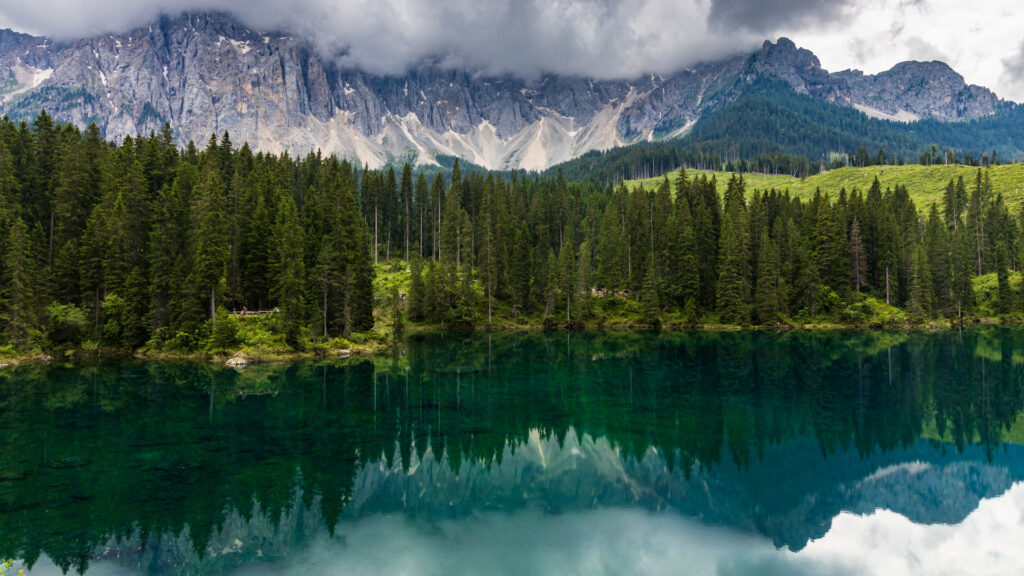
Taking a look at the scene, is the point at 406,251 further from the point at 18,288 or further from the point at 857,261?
the point at 857,261

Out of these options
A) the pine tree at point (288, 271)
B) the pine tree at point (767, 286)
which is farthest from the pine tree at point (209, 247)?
the pine tree at point (767, 286)

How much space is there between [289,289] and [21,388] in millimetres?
25153

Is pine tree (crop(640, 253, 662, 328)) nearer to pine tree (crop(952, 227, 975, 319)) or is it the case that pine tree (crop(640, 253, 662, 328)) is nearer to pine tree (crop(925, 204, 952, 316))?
pine tree (crop(925, 204, 952, 316))

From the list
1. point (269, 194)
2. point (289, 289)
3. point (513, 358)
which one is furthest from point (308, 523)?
point (269, 194)

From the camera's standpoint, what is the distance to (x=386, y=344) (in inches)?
2800

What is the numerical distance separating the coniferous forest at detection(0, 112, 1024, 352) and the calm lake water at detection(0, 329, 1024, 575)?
1604cm

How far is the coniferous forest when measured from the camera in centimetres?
6153

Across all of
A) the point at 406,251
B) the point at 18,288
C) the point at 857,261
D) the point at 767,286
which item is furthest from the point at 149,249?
the point at 857,261

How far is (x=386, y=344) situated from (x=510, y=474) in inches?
1910

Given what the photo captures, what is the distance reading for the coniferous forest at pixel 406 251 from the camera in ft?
202

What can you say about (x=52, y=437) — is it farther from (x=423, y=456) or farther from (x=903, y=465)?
(x=903, y=465)

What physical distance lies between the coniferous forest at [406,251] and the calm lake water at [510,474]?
52.6 feet

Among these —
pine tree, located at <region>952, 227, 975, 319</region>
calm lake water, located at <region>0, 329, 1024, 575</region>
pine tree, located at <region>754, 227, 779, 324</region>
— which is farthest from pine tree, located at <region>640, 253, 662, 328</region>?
pine tree, located at <region>952, 227, 975, 319</region>

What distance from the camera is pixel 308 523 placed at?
19391 millimetres
